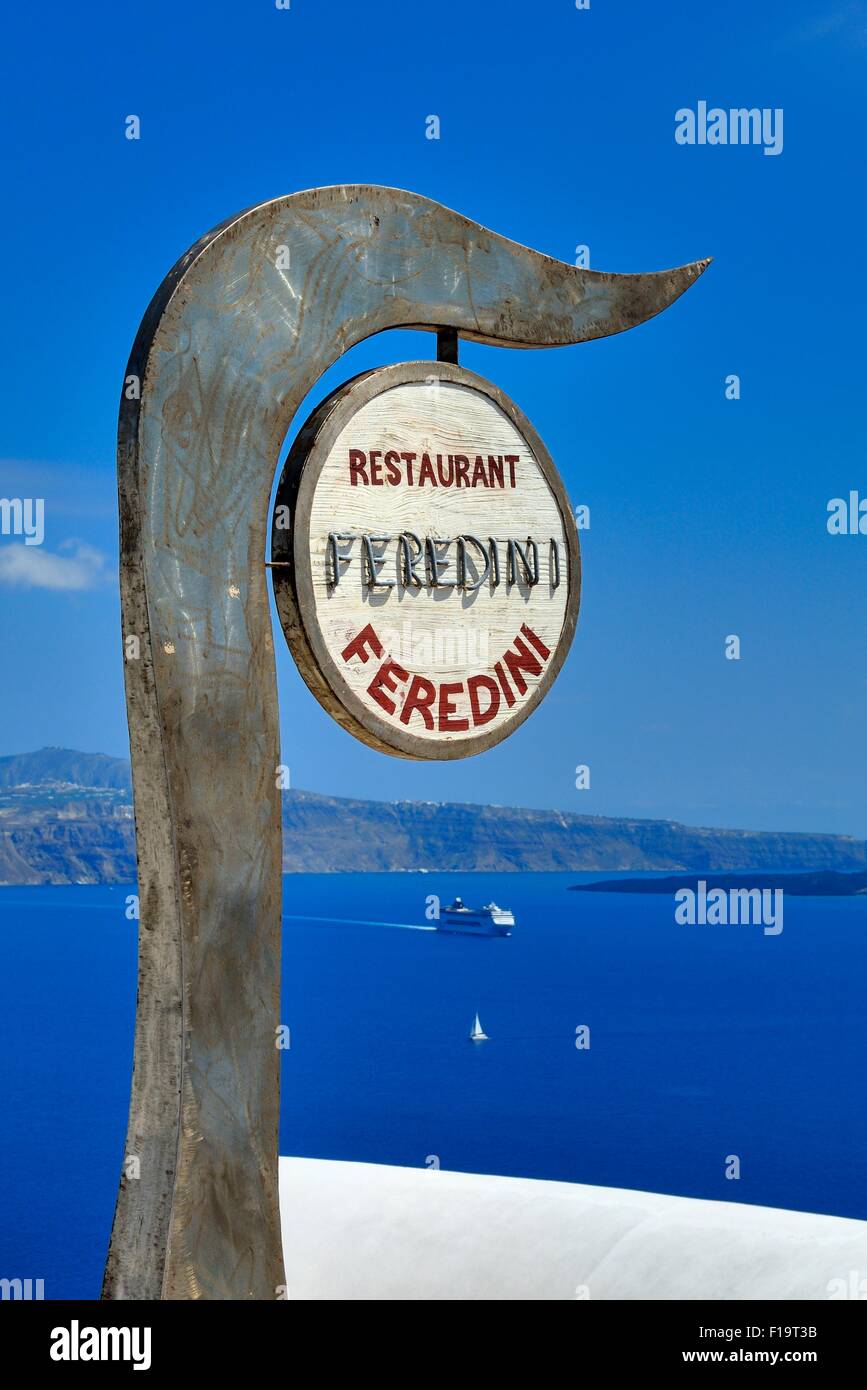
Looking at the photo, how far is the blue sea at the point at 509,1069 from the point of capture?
5831 centimetres

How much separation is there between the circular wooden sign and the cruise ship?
11166 cm

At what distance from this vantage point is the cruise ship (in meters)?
119

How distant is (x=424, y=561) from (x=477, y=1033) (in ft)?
255

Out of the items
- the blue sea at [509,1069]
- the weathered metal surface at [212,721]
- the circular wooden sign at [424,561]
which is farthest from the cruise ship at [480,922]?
the weathered metal surface at [212,721]

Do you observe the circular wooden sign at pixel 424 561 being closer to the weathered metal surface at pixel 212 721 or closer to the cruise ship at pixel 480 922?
the weathered metal surface at pixel 212 721

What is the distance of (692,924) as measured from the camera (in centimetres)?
14738

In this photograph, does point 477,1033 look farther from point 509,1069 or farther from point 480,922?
point 480,922

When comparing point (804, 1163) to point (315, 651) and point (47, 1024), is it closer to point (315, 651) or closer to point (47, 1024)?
point (47, 1024)

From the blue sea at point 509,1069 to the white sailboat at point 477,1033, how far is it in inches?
28.0

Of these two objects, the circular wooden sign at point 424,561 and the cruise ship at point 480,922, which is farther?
the cruise ship at point 480,922

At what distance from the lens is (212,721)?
5586 millimetres

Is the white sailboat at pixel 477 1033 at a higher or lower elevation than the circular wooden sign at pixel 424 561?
lower

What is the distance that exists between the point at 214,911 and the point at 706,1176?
55.3m

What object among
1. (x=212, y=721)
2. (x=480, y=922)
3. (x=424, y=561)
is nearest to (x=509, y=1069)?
(x=480, y=922)
